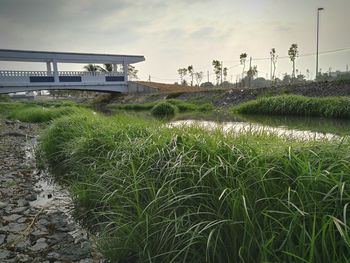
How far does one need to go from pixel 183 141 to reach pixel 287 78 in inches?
1235

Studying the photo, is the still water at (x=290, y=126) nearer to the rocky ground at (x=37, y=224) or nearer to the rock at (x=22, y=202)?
the rocky ground at (x=37, y=224)

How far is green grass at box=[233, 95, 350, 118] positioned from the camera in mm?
10797

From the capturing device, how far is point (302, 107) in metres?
12.4

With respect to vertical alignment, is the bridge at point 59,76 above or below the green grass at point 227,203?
above

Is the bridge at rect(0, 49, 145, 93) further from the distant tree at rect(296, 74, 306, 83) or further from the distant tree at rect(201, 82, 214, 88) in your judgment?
the distant tree at rect(296, 74, 306, 83)

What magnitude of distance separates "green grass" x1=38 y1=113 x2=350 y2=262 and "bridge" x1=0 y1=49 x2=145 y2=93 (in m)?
27.6

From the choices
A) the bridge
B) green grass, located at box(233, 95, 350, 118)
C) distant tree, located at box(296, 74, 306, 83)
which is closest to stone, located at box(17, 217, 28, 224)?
green grass, located at box(233, 95, 350, 118)

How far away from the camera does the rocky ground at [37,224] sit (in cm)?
214

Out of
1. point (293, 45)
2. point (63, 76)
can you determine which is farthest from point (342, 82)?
point (63, 76)

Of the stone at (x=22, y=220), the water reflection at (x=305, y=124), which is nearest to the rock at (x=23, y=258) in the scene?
the stone at (x=22, y=220)

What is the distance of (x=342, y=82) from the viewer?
48.3ft

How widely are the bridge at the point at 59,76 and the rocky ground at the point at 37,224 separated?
25.4m

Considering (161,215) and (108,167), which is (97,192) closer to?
(108,167)

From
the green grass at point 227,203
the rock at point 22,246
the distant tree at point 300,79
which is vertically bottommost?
the rock at point 22,246
